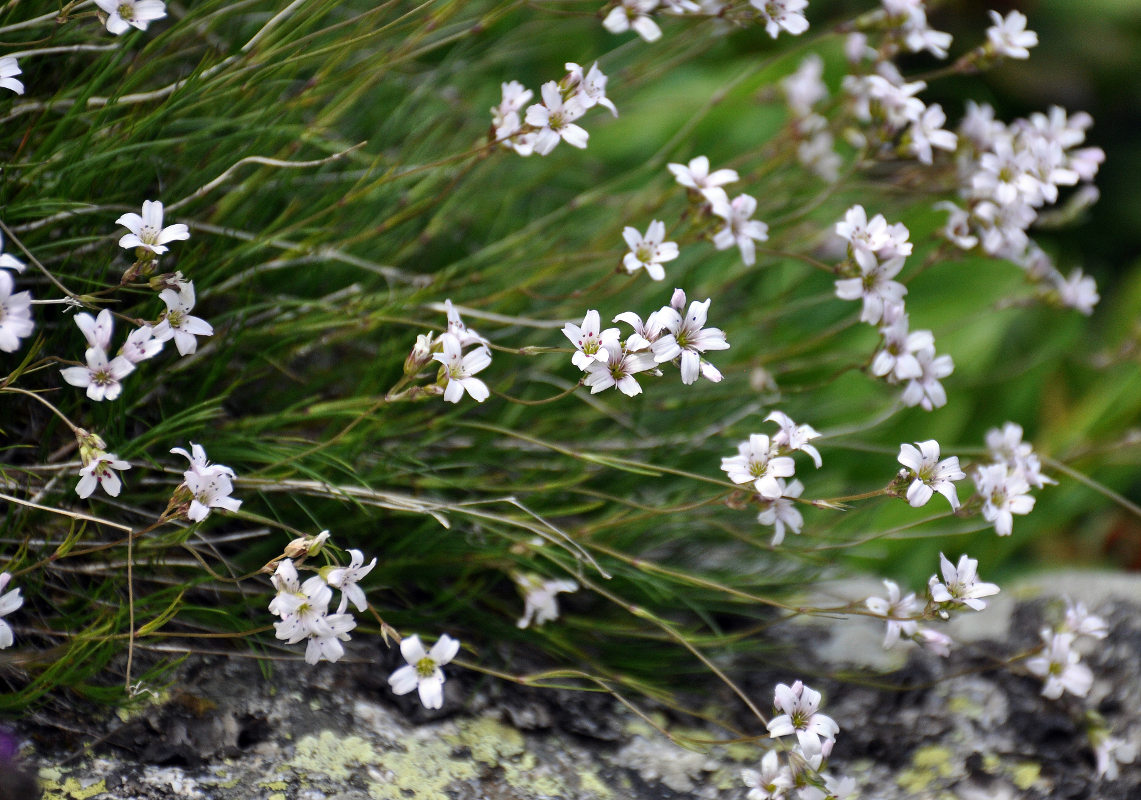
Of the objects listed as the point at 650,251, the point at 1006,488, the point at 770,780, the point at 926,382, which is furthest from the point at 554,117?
the point at 770,780

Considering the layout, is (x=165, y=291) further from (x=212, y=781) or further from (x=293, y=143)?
(x=212, y=781)

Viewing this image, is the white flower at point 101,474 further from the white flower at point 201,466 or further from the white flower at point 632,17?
the white flower at point 632,17

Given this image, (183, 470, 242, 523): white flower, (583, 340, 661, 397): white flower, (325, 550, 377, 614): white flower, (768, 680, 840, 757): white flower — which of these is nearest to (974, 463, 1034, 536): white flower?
(768, 680, 840, 757): white flower

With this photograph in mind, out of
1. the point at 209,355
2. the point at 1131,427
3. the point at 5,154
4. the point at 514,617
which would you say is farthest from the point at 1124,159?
the point at 5,154

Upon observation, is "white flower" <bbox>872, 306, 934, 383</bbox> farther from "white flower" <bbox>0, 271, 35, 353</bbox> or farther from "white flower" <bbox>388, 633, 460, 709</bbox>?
"white flower" <bbox>0, 271, 35, 353</bbox>

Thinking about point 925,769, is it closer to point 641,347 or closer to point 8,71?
point 641,347

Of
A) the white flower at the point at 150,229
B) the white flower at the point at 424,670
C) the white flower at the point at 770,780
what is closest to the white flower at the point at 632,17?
the white flower at the point at 150,229

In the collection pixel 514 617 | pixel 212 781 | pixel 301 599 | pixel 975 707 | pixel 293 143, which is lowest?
pixel 975 707
